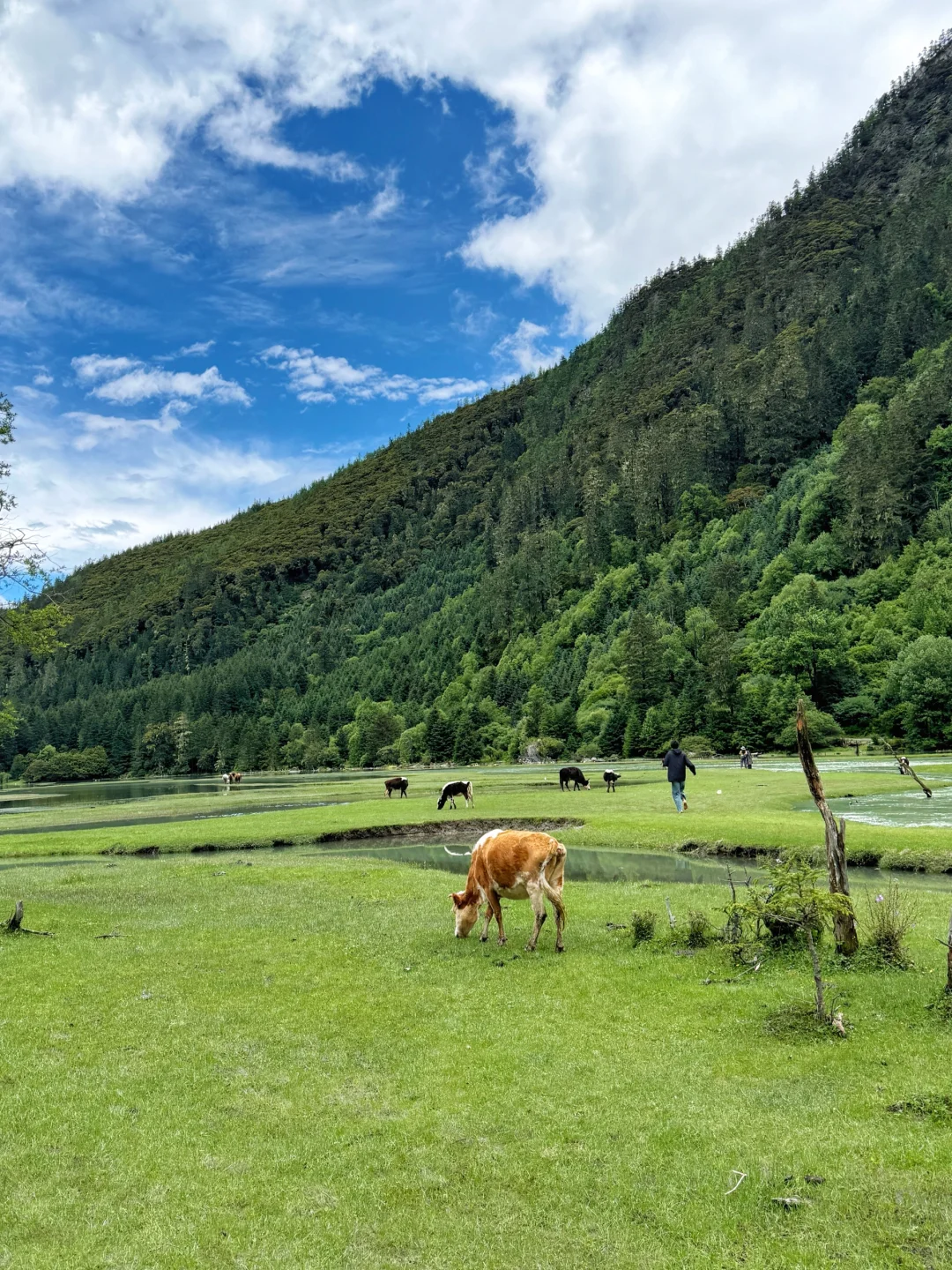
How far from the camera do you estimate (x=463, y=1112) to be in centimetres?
926

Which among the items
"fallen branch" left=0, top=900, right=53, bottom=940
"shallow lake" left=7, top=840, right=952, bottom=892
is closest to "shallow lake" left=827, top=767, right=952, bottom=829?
"shallow lake" left=7, top=840, right=952, bottom=892

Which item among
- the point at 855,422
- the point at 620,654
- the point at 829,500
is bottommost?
the point at 620,654

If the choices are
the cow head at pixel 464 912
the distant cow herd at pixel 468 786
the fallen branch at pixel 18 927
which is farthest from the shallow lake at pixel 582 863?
the fallen branch at pixel 18 927

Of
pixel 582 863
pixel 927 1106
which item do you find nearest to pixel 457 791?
pixel 582 863

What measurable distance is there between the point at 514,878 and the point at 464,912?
1991mm

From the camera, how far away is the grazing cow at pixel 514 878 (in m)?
16.2

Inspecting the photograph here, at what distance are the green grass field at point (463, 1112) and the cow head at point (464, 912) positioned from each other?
3.39ft

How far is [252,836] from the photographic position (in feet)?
142

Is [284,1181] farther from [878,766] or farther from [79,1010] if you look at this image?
[878,766]

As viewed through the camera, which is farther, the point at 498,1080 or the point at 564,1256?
the point at 498,1080

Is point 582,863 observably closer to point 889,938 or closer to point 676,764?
point 676,764

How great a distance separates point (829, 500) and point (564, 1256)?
527 ft

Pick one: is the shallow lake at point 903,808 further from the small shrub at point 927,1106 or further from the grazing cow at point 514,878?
the small shrub at point 927,1106

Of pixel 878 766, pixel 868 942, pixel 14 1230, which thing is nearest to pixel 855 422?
pixel 878 766
